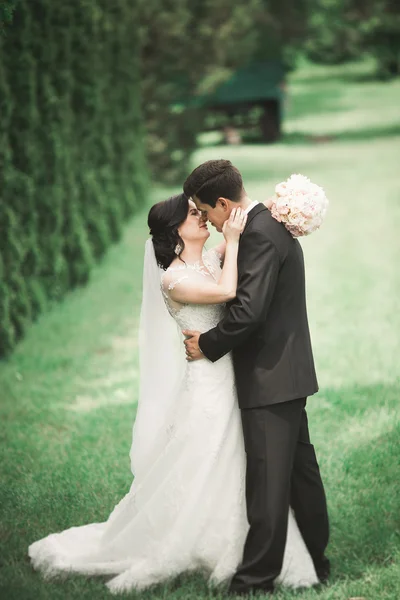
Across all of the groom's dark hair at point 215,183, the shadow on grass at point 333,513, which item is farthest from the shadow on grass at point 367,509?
the groom's dark hair at point 215,183

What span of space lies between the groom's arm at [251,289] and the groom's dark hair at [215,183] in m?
0.22

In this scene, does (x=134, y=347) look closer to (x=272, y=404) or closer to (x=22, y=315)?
(x=22, y=315)

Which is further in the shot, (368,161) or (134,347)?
(368,161)

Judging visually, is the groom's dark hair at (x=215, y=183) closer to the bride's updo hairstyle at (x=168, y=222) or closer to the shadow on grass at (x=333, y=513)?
the bride's updo hairstyle at (x=168, y=222)

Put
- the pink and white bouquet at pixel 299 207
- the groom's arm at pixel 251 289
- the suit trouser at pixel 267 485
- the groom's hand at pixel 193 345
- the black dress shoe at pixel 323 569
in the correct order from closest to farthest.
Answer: the groom's arm at pixel 251 289 < the pink and white bouquet at pixel 299 207 < the suit trouser at pixel 267 485 < the groom's hand at pixel 193 345 < the black dress shoe at pixel 323 569

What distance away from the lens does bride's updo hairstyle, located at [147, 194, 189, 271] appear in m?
4.44

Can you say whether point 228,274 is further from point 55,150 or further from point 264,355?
point 55,150

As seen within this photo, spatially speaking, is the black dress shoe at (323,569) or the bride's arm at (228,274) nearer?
the bride's arm at (228,274)

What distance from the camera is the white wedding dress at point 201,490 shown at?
4.41 meters

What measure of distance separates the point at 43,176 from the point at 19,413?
3697 millimetres

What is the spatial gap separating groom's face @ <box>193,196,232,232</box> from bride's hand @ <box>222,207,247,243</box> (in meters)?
0.05

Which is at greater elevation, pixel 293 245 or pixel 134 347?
pixel 293 245

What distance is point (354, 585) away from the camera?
4426 millimetres

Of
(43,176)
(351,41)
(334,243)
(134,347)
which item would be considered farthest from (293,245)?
(351,41)
